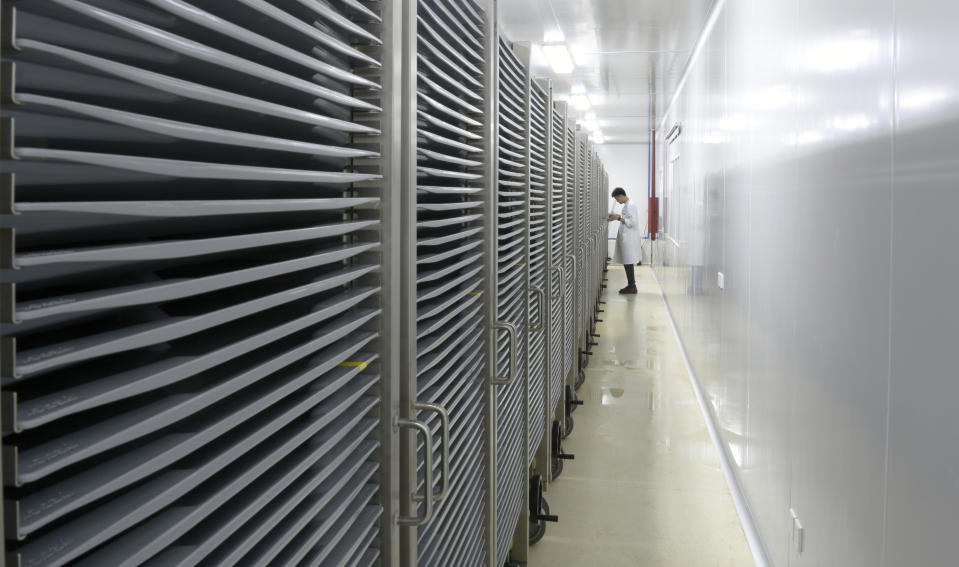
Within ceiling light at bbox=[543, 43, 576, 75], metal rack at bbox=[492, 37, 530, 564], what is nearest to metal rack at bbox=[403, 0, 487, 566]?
metal rack at bbox=[492, 37, 530, 564]

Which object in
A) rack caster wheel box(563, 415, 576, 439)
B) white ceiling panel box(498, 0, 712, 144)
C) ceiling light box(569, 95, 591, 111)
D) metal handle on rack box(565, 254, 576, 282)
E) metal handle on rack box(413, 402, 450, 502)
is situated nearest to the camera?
metal handle on rack box(413, 402, 450, 502)

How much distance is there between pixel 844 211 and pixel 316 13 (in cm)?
187

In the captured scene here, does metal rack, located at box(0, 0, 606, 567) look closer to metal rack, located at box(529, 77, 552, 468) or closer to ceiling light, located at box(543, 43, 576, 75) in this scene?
metal rack, located at box(529, 77, 552, 468)

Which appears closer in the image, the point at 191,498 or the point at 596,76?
the point at 191,498

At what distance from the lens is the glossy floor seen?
11.4 feet

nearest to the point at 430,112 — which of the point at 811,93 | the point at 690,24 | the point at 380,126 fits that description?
the point at 380,126

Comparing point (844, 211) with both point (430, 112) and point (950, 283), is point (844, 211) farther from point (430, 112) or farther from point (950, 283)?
point (430, 112)

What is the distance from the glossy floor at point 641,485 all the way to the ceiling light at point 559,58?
3387 mm

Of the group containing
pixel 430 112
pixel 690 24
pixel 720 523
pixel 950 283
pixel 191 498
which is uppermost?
pixel 690 24

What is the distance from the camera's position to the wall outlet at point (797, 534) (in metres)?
2.68

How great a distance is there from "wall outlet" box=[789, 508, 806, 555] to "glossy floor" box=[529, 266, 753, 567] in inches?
25.5

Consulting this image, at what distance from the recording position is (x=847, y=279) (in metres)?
2.20

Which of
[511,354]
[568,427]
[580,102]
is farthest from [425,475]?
[580,102]

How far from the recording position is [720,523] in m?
3.79
